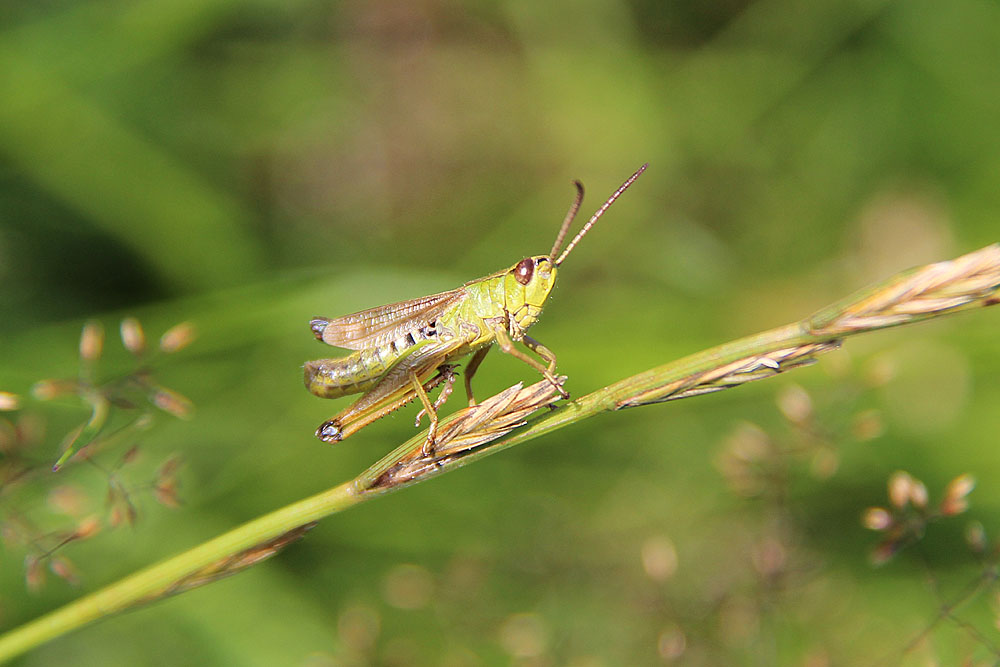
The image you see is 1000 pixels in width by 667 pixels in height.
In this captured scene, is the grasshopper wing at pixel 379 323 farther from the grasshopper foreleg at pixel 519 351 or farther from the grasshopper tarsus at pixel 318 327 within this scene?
the grasshopper foreleg at pixel 519 351

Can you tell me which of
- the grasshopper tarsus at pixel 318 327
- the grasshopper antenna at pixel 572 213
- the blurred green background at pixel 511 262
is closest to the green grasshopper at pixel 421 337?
the grasshopper tarsus at pixel 318 327

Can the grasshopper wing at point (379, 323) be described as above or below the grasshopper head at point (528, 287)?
above

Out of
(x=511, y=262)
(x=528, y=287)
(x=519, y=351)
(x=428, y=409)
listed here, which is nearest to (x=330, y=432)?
(x=428, y=409)

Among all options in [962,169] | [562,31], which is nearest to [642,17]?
[562,31]

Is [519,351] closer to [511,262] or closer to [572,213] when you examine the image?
[572,213]

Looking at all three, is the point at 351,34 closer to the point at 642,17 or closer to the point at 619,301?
the point at 642,17

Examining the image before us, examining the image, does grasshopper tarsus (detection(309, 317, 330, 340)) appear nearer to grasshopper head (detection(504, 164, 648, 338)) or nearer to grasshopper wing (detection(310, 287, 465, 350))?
grasshopper wing (detection(310, 287, 465, 350))
